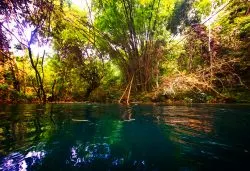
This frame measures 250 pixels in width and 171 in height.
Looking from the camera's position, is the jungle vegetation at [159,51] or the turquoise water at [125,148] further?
the jungle vegetation at [159,51]

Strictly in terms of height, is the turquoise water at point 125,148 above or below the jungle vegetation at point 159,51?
below

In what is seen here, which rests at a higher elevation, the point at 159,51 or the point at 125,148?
the point at 159,51

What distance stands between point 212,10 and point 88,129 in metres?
11.5

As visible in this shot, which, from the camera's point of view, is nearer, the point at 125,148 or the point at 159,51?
the point at 125,148

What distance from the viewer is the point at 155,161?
7.41ft

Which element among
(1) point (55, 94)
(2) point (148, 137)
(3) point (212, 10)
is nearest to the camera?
(2) point (148, 137)

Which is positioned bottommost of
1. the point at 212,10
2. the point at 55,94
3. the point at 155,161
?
the point at 155,161

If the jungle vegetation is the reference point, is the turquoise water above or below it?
below

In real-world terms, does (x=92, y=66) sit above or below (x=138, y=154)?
above

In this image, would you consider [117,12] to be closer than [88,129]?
No

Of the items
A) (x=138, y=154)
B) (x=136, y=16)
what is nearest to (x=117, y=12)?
(x=136, y=16)

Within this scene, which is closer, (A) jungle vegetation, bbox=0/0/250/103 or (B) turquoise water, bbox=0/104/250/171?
(B) turquoise water, bbox=0/104/250/171

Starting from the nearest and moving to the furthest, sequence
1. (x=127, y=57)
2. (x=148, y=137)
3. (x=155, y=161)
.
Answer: (x=155, y=161) → (x=148, y=137) → (x=127, y=57)

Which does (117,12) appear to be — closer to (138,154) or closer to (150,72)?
(150,72)
